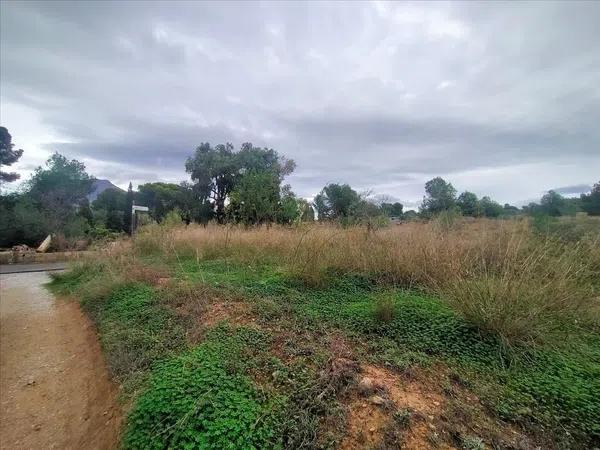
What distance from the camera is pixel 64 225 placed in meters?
14.8

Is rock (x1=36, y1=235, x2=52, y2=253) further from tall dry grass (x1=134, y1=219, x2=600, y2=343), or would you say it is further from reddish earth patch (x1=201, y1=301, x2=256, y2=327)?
reddish earth patch (x1=201, y1=301, x2=256, y2=327)

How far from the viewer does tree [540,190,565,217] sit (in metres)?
6.84

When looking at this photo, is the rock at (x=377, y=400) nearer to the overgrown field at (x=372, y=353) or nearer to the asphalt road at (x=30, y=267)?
the overgrown field at (x=372, y=353)

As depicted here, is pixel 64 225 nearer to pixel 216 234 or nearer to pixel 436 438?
pixel 216 234

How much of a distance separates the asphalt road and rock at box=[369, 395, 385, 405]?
10.2 m

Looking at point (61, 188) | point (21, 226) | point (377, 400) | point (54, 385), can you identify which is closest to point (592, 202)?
point (377, 400)

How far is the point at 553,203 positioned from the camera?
24.3ft

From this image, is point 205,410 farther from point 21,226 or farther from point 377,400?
point 21,226

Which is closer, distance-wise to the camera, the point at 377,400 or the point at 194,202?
the point at 377,400

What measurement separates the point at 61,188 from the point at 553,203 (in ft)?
77.3

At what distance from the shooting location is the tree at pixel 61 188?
54.6 feet

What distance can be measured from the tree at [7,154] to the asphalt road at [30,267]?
11.8m

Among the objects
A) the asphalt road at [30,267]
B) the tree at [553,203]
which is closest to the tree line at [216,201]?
the tree at [553,203]

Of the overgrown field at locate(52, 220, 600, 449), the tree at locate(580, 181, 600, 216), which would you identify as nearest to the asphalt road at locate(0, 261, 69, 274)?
the overgrown field at locate(52, 220, 600, 449)
